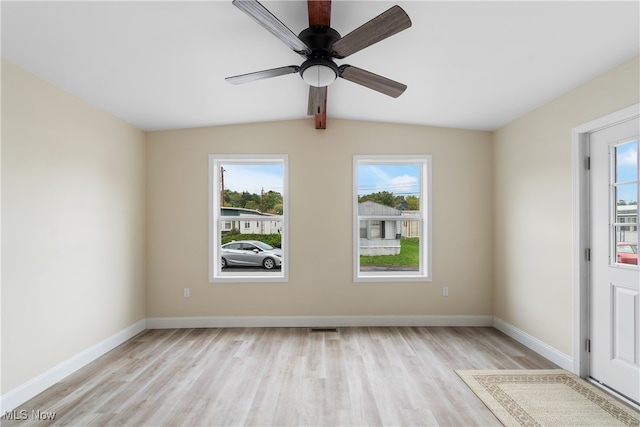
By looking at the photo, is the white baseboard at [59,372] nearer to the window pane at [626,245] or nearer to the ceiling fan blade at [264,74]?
the ceiling fan blade at [264,74]

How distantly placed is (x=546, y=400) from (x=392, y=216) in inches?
97.8

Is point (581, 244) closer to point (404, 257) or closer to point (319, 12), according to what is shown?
point (404, 257)

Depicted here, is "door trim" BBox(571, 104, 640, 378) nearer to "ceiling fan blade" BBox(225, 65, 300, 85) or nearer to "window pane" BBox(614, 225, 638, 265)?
"window pane" BBox(614, 225, 638, 265)

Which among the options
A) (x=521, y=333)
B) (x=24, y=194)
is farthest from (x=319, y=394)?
(x=24, y=194)

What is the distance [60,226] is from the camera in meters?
2.83

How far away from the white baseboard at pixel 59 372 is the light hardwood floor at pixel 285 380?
60 mm

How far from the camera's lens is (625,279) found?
2479mm

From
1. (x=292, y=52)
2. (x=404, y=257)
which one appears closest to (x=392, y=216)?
(x=404, y=257)

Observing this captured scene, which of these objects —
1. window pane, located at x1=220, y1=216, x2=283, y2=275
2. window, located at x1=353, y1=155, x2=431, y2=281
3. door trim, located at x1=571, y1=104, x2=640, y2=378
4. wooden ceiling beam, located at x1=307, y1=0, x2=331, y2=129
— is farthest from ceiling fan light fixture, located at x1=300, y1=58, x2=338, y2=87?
window pane, located at x1=220, y1=216, x2=283, y2=275

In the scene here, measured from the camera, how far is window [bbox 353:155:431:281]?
14.2 feet

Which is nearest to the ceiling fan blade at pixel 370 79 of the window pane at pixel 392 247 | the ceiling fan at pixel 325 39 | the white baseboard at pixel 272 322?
the ceiling fan at pixel 325 39

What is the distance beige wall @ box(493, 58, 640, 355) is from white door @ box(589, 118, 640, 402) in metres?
0.19

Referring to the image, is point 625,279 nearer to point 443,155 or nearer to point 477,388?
point 477,388

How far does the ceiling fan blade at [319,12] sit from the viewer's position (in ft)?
6.20
